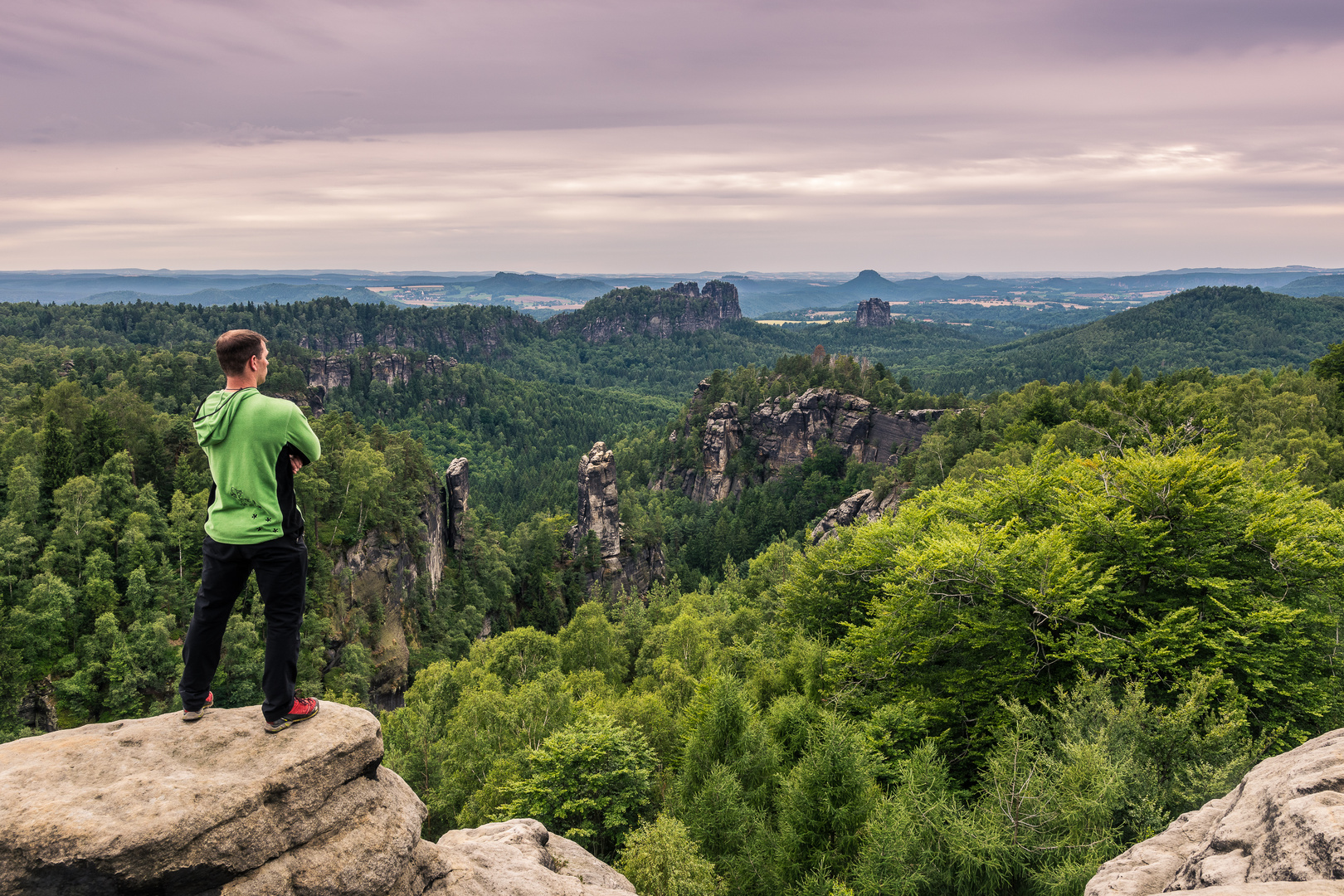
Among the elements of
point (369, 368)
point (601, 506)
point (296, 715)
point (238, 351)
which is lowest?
point (601, 506)

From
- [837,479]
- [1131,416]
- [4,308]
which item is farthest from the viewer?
[4,308]

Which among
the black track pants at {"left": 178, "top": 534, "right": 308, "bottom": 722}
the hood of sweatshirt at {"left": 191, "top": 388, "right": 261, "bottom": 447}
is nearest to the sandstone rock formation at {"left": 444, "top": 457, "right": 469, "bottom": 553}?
the black track pants at {"left": 178, "top": 534, "right": 308, "bottom": 722}

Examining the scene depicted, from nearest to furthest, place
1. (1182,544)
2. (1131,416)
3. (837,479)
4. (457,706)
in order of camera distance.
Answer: (1182,544) < (457,706) < (1131,416) < (837,479)

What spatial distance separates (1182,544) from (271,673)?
75.4ft

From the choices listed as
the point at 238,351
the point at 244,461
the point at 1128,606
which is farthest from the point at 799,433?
the point at 244,461

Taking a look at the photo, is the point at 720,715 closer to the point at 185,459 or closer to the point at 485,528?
the point at 185,459

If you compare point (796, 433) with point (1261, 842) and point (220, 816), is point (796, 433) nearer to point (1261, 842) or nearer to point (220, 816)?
point (1261, 842)

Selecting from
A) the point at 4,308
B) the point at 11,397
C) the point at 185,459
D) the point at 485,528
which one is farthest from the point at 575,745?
the point at 4,308

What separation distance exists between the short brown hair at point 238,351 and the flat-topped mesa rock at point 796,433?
316ft

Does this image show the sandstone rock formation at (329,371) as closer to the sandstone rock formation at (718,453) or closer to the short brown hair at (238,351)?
the sandstone rock formation at (718,453)

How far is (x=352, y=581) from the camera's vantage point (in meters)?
55.6

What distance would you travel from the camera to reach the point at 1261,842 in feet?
22.9

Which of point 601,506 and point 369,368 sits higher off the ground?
point 369,368

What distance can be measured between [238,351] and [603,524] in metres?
76.6
